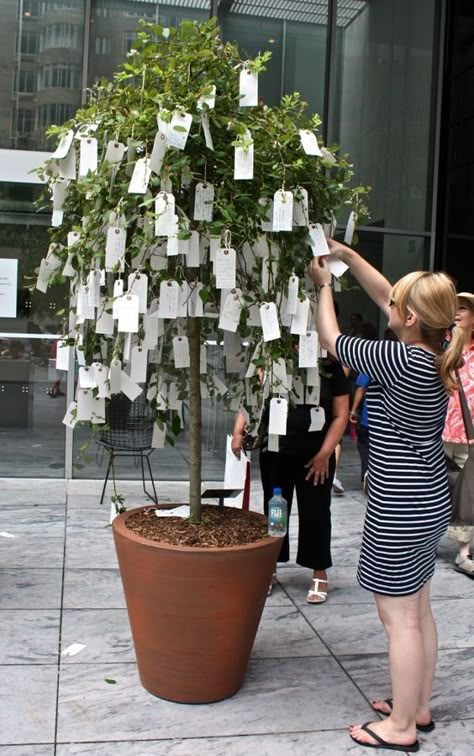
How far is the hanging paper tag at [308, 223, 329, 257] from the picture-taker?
3.18 m

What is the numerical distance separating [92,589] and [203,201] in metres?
2.65

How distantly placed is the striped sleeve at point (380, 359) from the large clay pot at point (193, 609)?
889mm

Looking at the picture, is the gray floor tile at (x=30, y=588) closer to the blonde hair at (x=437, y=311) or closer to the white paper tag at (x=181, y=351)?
the white paper tag at (x=181, y=351)

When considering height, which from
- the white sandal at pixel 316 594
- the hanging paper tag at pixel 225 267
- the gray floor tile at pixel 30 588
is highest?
the hanging paper tag at pixel 225 267

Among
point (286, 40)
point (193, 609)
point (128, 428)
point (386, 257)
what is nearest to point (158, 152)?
point (193, 609)

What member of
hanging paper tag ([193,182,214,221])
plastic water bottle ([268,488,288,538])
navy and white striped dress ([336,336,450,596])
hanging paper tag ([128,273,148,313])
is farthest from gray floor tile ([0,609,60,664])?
hanging paper tag ([193,182,214,221])

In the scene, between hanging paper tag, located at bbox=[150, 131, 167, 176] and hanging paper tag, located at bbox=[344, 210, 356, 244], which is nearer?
hanging paper tag, located at bbox=[150, 131, 167, 176]

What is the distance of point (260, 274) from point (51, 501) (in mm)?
4362

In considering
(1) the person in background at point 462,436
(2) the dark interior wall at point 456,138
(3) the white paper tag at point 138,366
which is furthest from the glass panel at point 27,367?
(3) the white paper tag at point 138,366

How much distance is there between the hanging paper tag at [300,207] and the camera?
10.5ft

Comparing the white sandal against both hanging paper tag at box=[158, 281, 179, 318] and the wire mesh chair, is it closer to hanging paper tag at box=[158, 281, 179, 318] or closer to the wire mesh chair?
hanging paper tag at box=[158, 281, 179, 318]

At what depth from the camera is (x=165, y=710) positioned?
131 inches

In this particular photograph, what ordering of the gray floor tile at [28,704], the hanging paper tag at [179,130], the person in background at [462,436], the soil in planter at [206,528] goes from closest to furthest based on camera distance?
1. the hanging paper tag at [179,130]
2. the gray floor tile at [28,704]
3. the soil in planter at [206,528]
4. the person in background at [462,436]

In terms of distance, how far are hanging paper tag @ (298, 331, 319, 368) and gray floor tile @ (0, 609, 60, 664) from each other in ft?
6.00
